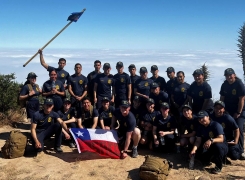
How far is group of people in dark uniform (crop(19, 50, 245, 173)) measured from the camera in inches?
253

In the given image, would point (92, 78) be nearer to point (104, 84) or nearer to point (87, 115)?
point (104, 84)

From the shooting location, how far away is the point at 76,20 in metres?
10.1

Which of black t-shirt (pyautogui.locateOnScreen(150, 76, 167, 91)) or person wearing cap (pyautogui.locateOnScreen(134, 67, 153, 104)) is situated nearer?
person wearing cap (pyautogui.locateOnScreen(134, 67, 153, 104))

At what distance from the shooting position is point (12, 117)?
35.1 ft

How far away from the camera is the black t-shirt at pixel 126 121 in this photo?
7055 millimetres

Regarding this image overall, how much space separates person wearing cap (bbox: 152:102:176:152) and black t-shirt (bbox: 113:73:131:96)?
2200mm

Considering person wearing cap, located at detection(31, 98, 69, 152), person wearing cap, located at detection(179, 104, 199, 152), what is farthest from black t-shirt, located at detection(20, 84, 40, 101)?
person wearing cap, located at detection(179, 104, 199, 152)

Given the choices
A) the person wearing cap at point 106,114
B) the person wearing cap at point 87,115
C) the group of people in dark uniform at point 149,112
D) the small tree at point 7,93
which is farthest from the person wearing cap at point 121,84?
the small tree at point 7,93

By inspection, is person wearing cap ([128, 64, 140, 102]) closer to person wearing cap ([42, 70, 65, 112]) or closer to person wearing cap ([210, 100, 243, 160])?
person wearing cap ([42, 70, 65, 112])

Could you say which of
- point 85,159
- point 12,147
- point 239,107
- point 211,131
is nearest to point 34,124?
point 12,147

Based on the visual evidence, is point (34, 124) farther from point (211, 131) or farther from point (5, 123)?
point (211, 131)

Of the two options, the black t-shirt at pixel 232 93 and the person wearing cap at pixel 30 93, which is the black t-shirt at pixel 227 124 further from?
the person wearing cap at pixel 30 93

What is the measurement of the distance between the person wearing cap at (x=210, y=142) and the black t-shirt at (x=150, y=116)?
1.47 meters

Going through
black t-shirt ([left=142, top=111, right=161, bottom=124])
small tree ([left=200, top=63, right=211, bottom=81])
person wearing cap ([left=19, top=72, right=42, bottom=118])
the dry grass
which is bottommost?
the dry grass
